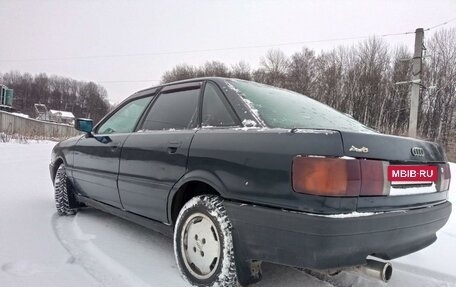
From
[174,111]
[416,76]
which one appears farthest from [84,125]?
[416,76]

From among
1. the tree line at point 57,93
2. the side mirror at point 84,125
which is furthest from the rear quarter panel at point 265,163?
the tree line at point 57,93

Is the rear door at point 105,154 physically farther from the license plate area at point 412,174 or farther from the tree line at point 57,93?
the tree line at point 57,93

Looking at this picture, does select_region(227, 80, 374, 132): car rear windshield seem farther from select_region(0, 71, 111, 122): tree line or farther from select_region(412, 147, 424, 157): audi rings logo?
select_region(0, 71, 111, 122): tree line

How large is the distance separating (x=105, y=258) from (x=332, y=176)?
1.95 metres

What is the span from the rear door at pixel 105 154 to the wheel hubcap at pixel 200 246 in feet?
3.54

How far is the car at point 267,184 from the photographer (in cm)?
183

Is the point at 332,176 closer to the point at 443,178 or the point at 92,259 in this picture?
the point at 443,178

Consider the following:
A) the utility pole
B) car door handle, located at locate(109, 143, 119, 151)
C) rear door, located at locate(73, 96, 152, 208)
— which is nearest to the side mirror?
rear door, located at locate(73, 96, 152, 208)

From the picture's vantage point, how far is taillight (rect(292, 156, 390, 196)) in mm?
1805

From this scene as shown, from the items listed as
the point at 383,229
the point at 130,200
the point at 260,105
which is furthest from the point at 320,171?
the point at 130,200

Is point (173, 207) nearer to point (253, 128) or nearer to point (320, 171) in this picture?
point (253, 128)

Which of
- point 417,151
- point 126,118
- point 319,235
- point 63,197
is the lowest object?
point 63,197

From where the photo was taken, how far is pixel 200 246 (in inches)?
94.3

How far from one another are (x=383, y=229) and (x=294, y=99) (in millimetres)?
1423
